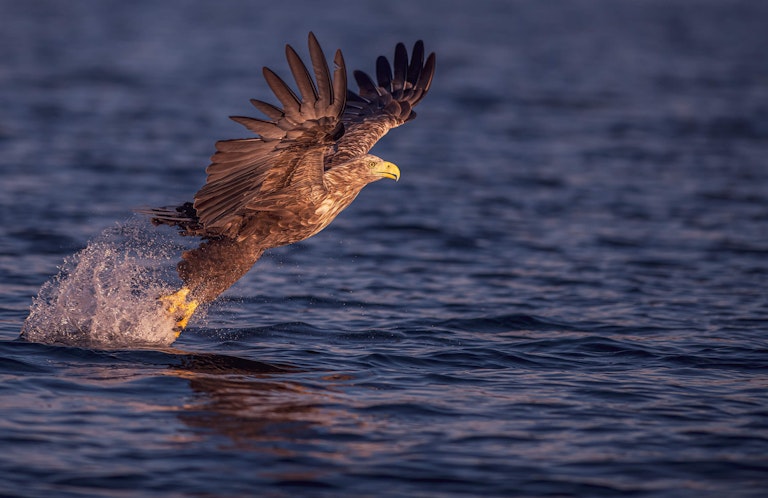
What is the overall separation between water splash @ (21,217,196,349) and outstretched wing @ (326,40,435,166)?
1732 mm

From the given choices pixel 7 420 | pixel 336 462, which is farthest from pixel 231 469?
pixel 7 420

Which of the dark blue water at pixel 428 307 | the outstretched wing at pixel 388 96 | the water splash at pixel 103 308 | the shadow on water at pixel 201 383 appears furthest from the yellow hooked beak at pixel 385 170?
the water splash at pixel 103 308

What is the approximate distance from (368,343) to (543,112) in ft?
36.5

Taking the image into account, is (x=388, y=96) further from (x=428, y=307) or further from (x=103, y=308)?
(x=103, y=308)

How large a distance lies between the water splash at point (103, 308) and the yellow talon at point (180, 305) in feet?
0.14

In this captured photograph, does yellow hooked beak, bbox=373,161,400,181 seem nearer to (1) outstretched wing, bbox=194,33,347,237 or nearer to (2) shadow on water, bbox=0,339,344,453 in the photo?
(1) outstretched wing, bbox=194,33,347,237

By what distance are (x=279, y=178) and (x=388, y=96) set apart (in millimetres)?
2105

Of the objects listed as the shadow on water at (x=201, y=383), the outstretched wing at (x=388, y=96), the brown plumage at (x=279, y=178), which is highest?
the outstretched wing at (x=388, y=96)

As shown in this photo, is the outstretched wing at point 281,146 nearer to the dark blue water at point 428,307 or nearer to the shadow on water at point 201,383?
the shadow on water at point 201,383

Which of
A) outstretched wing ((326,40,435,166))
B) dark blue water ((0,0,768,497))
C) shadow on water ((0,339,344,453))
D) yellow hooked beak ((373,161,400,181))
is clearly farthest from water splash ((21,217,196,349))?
outstretched wing ((326,40,435,166))

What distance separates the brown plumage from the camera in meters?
5.85

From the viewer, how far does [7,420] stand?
18.2ft

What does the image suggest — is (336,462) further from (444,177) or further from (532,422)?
(444,177)

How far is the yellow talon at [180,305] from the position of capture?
277 inches
